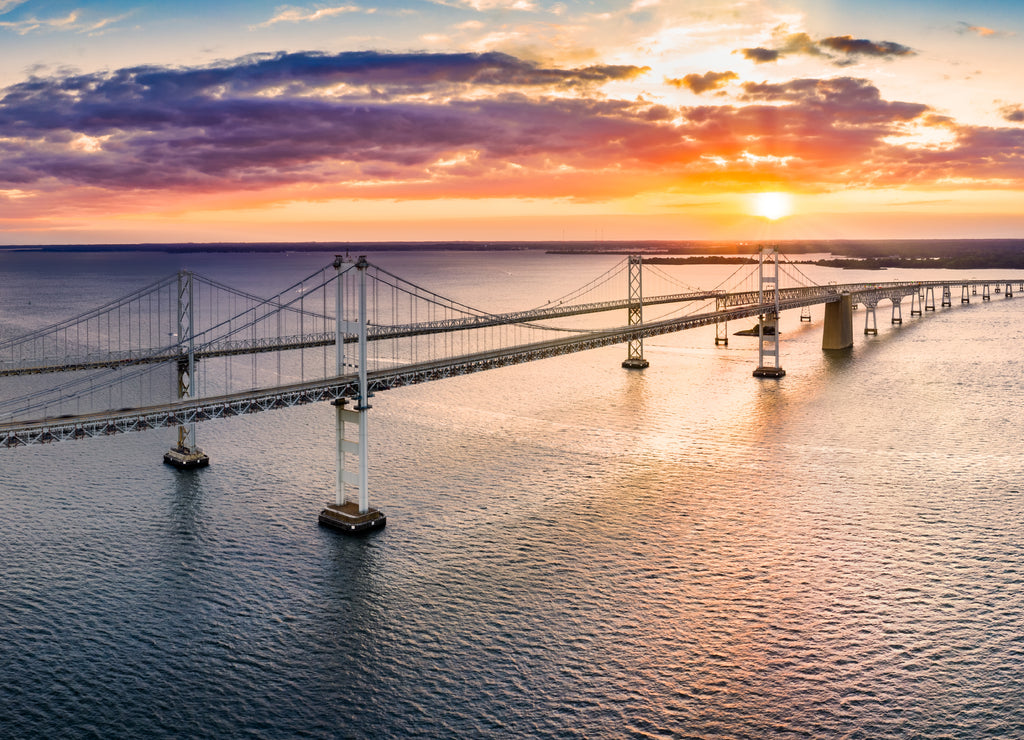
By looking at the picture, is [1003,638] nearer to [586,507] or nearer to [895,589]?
[895,589]

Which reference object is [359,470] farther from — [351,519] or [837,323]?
[837,323]

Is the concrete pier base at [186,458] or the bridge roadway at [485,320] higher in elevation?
the bridge roadway at [485,320]

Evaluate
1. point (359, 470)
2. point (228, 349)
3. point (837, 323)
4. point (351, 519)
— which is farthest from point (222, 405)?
point (837, 323)

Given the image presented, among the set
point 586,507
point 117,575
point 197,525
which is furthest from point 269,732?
point 586,507

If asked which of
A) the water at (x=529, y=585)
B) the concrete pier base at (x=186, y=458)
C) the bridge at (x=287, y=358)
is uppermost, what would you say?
the bridge at (x=287, y=358)

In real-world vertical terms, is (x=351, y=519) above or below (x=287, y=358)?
below

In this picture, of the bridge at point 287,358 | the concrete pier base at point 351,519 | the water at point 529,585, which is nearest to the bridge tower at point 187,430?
the bridge at point 287,358

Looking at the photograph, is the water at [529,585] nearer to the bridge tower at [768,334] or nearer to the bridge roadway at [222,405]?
the bridge roadway at [222,405]
